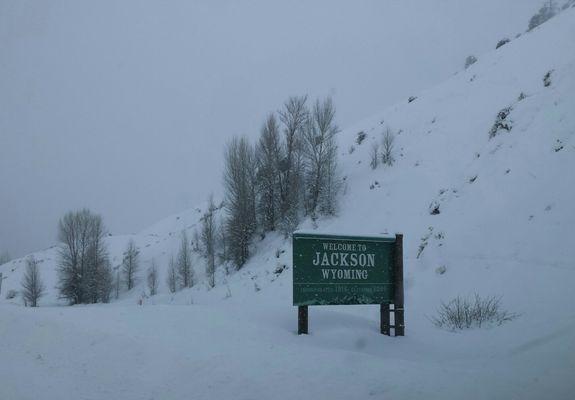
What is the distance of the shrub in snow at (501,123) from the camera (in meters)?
20.9

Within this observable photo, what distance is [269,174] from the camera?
3309cm

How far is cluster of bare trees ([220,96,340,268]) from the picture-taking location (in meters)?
30.6

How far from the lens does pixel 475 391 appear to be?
5.80 meters

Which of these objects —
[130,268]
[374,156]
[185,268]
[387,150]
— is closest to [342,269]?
[387,150]

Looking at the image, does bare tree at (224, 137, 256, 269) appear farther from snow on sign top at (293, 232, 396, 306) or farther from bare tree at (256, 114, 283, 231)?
snow on sign top at (293, 232, 396, 306)

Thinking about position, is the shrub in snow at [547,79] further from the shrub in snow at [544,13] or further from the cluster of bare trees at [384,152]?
the shrub in snow at [544,13]

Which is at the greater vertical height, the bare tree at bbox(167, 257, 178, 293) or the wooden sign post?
the wooden sign post

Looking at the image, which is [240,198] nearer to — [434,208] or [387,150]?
[387,150]

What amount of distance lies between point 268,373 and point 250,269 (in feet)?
74.7

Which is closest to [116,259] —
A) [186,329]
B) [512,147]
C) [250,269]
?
[250,269]

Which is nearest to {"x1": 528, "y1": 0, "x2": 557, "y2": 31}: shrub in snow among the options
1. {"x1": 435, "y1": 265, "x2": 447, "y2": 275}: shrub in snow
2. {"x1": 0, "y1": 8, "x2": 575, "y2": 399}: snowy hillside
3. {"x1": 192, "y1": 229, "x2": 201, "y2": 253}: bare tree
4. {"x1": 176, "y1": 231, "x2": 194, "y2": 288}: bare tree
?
{"x1": 0, "y1": 8, "x2": 575, "y2": 399}: snowy hillside

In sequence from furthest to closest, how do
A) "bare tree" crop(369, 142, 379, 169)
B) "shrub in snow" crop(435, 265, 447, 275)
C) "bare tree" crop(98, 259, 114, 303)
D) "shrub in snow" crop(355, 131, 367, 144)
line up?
"bare tree" crop(98, 259, 114, 303) → "shrub in snow" crop(355, 131, 367, 144) → "bare tree" crop(369, 142, 379, 169) → "shrub in snow" crop(435, 265, 447, 275)

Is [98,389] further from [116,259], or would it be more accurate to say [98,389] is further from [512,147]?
[116,259]

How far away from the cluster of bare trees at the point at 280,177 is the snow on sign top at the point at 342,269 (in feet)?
66.6
